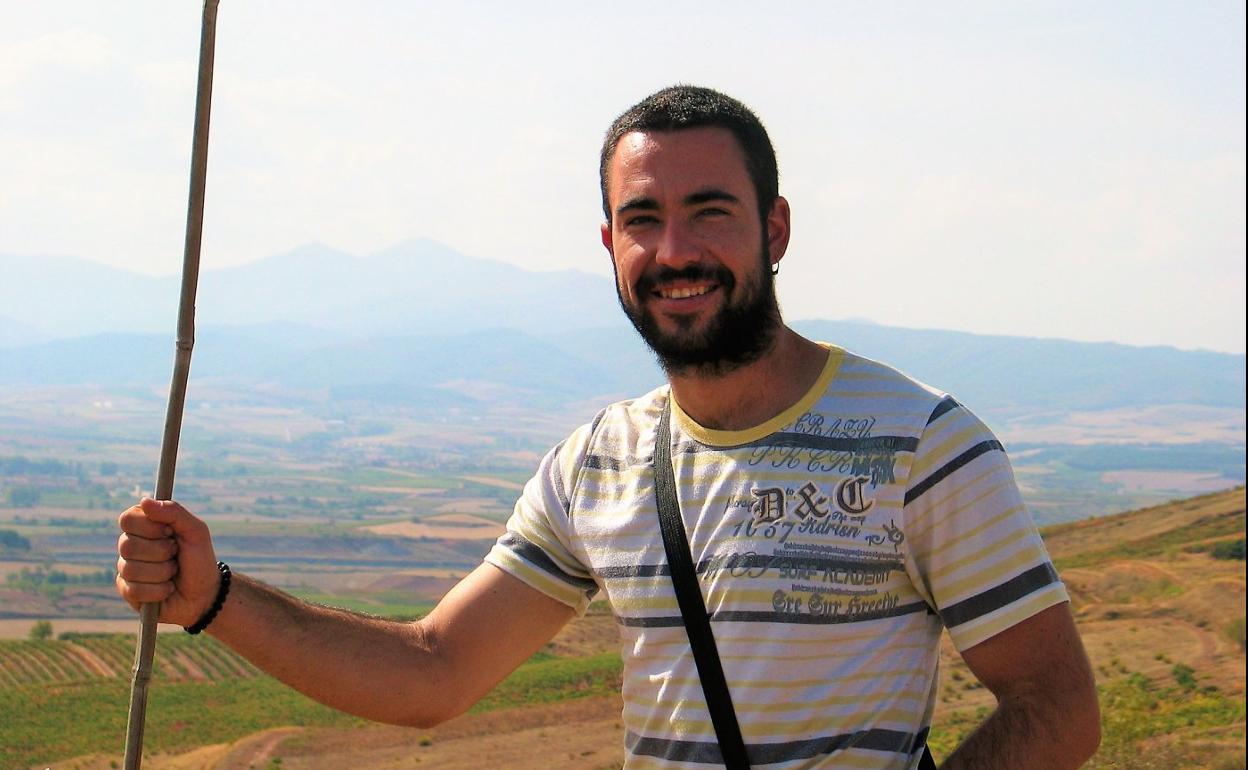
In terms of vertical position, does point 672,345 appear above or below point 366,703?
above

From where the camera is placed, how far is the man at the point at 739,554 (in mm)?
2602

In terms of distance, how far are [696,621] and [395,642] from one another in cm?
93

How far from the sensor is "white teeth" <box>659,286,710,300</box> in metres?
2.96

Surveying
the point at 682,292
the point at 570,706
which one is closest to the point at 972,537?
the point at 682,292

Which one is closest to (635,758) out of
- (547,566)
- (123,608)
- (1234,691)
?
(547,566)

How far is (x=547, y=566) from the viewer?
3.25m

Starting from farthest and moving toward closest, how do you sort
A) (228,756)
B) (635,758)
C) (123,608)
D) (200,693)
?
(123,608) → (200,693) → (228,756) → (635,758)

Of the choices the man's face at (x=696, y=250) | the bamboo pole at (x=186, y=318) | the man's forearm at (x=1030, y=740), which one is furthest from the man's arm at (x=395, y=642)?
the man's forearm at (x=1030, y=740)

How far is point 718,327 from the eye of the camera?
9.65 ft

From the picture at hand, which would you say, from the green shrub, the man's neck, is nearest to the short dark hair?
the man's neck

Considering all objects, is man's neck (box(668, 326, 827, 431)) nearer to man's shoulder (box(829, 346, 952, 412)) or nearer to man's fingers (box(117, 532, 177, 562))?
man's shoulder (box(829, 346, 952, 412))

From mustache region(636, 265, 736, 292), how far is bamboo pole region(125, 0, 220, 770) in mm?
1047

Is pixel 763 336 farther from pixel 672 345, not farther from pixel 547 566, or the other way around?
pixel 547 566

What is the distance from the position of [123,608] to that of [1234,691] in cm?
7473
